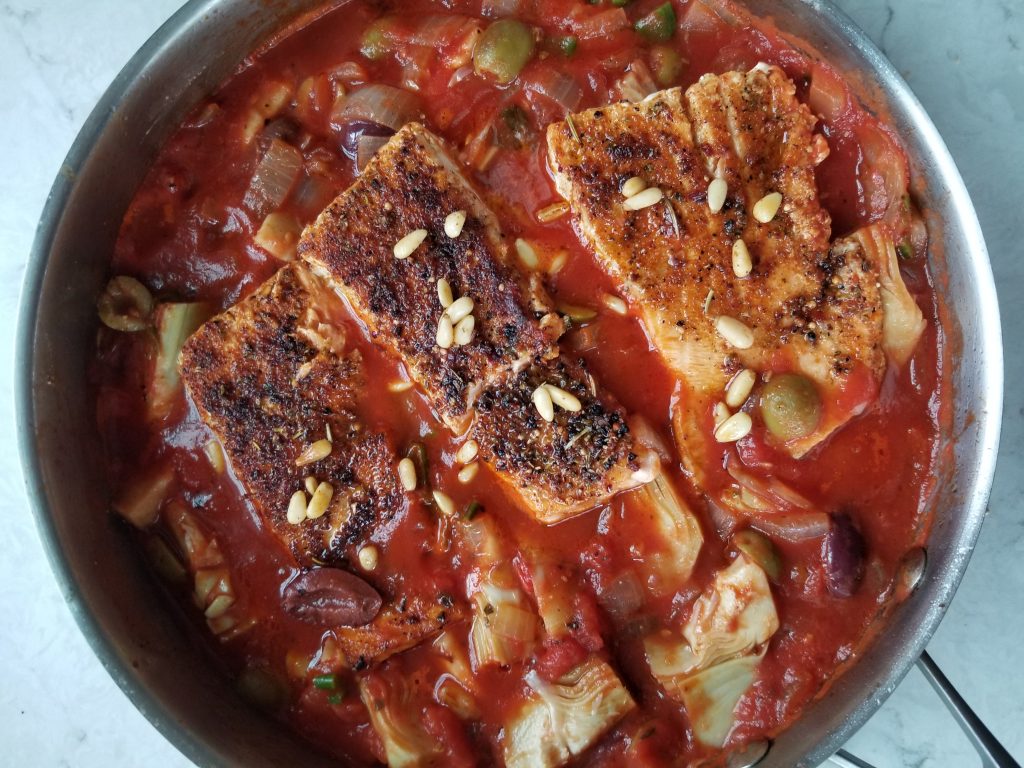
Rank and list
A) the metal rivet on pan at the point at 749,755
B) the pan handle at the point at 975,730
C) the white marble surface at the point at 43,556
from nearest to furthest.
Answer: the pan handle at the point at 975,730
the metal rivet on pan at the point at 749,755
the white marble surface at the point at 43,556

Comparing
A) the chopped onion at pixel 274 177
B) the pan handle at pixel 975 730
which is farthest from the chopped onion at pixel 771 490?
the chopped onion at pixel 274 177


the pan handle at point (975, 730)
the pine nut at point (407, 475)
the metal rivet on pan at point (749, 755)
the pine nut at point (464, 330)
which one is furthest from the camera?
the metal rivet on pan at point (749, 755)

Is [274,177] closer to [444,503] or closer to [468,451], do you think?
[468,451]

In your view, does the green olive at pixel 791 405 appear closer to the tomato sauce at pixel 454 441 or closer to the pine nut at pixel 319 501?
the tomato sauce at pixel 454 441

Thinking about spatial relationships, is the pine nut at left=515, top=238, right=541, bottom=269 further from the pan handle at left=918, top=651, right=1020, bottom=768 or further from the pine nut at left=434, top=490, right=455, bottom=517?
the pan handle at left=918, top=651, right=1020, bottom=768

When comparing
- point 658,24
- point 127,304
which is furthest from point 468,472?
point 658,24

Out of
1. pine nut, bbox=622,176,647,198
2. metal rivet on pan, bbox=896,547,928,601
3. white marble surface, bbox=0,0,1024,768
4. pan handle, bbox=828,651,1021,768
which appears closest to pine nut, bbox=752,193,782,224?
pine nut, bbox=622,176,647,198
